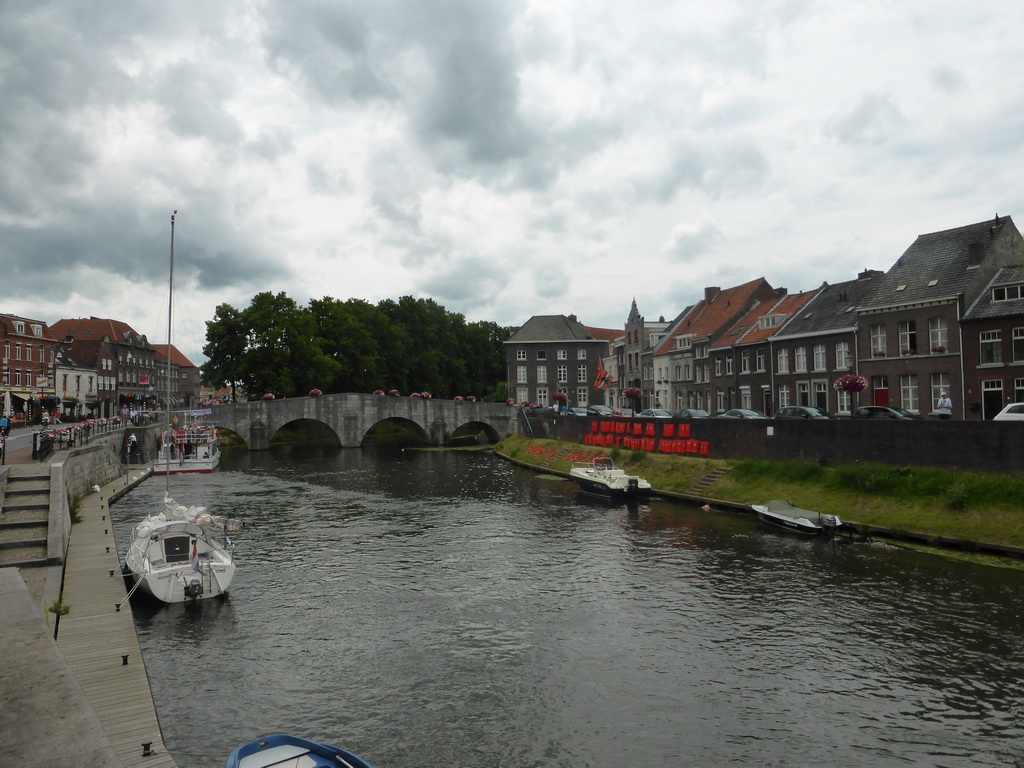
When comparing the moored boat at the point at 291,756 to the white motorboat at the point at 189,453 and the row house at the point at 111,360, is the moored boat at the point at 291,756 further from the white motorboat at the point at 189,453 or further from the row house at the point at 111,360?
the row house at the point at 111,360

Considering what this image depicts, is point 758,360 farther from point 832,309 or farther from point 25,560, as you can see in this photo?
point 25,560

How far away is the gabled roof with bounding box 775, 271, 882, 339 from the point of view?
184 ft

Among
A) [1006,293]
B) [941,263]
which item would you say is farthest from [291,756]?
[941,263]

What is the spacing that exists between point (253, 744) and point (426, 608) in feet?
38.2

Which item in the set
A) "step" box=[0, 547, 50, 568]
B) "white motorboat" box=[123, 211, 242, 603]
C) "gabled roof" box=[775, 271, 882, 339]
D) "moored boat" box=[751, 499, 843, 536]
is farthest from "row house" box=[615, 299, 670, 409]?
"step" box=[0, 547, 50, 568]

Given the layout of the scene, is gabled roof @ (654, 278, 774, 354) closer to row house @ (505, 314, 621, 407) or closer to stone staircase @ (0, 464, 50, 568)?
row house @ (505, 314, 621, 407)

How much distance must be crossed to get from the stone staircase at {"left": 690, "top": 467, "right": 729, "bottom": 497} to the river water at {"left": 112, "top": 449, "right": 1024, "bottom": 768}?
917 cm

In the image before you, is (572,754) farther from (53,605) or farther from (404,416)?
(404,416)

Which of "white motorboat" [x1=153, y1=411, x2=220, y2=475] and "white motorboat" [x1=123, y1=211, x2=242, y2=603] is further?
"white motorboat" [x1=153, y1=411, x2=220, y2=475]

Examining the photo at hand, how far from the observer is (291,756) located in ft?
36.9

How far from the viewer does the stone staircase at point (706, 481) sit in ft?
144

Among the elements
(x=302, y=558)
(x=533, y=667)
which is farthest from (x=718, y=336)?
(x=533, y=667)

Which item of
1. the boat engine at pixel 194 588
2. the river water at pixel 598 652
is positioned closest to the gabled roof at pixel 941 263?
the river water at pixel 598 652

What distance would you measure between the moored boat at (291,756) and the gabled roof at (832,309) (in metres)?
53.1
